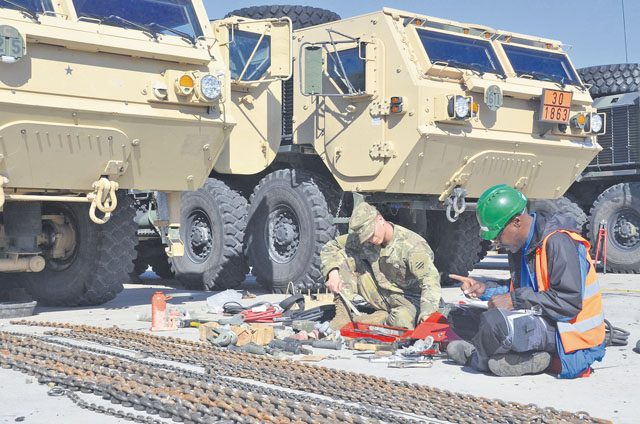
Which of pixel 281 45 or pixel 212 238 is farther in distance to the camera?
pixel 212 238

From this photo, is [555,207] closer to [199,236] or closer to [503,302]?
[199,236]

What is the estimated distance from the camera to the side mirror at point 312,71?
11.5m

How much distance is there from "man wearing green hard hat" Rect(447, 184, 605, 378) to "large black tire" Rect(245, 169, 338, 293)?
568 centimetres

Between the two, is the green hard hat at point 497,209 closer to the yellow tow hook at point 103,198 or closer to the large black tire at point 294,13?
the yellow tow hook at point 103,198

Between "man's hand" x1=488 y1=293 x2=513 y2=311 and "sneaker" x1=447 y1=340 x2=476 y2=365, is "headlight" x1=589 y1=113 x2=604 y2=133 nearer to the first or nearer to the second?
"sneaker" x1=447 y1=340 x2=476 y2=365

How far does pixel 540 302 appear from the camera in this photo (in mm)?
5973

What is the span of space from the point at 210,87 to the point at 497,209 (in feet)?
14.2

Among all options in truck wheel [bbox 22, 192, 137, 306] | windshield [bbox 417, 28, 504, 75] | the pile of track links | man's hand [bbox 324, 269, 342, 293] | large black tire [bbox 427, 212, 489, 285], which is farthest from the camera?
large black tire [bbox 427, 212, 489, 285]

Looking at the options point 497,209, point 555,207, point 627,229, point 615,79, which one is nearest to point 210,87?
point 497,209

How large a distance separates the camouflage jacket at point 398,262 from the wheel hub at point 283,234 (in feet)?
13.1

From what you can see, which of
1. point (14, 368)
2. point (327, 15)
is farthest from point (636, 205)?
point (14, 368)

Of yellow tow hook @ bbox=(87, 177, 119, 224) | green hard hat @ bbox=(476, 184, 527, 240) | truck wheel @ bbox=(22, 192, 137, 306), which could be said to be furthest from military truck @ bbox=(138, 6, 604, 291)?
green hard hat @ bbox=(476, 184, 527, 240)

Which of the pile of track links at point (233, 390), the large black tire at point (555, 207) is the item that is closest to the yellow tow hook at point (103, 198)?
the pile of track links at point (233, 390)

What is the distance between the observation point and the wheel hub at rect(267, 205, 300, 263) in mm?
12328
